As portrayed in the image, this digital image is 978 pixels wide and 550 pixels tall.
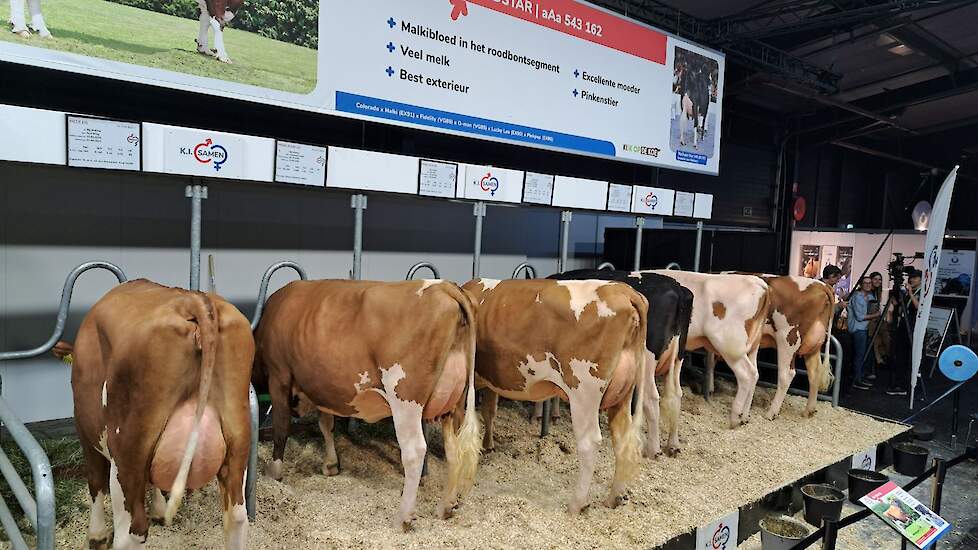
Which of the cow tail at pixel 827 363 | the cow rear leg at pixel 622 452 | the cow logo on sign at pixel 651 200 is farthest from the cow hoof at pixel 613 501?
the cow logo on sign at pixel 651 200

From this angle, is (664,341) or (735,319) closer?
(664,341)

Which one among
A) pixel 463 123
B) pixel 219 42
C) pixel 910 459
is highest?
pixel 219 42

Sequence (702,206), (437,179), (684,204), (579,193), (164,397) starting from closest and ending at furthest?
(164,397)
(437,179)
(579,193)
(684,204)
(702,206)

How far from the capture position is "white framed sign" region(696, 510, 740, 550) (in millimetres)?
2605

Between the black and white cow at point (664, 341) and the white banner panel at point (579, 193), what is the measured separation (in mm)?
1100

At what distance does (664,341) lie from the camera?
11.7 ft

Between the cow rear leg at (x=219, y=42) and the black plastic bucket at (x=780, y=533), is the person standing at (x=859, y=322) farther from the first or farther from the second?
the cow rear leg at (x=219, y=42)

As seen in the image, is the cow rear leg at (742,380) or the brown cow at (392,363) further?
the cow rear leg at (742,380)

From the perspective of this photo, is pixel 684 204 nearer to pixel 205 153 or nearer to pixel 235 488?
pixel 205 153

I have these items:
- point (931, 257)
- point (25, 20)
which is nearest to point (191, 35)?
point (25, 20)

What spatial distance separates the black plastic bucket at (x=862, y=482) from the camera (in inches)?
115

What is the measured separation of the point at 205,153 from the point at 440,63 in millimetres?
2285

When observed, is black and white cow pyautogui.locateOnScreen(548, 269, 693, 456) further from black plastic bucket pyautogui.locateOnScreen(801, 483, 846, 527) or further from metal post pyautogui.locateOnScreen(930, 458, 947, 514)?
metal post pyautogui.locateOnScreen(930, 458, 947, 514)

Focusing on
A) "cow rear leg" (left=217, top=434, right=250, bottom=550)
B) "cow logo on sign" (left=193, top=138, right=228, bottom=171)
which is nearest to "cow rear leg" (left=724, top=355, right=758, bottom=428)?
"cow rear leg" (left=217, top=434, right=250, bottom=550)
